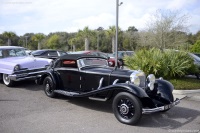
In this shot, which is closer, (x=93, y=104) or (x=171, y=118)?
(x=171, y=118)

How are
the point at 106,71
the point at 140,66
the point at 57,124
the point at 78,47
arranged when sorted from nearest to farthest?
1. the point at 57,124
2. the point at 106,71
3. the point at 140,66
4. the point at 78,47

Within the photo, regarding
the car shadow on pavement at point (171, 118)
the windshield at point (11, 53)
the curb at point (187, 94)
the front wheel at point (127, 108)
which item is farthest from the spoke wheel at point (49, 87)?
the curb at point (187, 94)

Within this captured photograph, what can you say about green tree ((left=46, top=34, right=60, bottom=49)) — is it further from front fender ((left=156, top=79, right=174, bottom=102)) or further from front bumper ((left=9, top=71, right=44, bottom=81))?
front fender ((left=156, top=79, right=174, bottom=102))

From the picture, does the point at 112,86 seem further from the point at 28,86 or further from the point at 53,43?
the point at 53,43

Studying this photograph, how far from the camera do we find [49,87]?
7500 millimetres

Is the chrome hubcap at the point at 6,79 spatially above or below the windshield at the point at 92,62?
below

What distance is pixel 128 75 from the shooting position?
5.75m

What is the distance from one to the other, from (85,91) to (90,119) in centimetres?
112

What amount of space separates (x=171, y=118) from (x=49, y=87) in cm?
396

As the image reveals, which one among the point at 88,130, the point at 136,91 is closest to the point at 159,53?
the point at 136,91

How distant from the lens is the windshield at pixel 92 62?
21.8 ft

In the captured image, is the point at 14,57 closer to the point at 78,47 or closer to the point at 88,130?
the point at 88,130

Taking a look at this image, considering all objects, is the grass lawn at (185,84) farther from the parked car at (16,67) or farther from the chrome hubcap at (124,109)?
the parked car at (16,67)

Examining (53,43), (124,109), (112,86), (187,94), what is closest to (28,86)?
(112,86)
